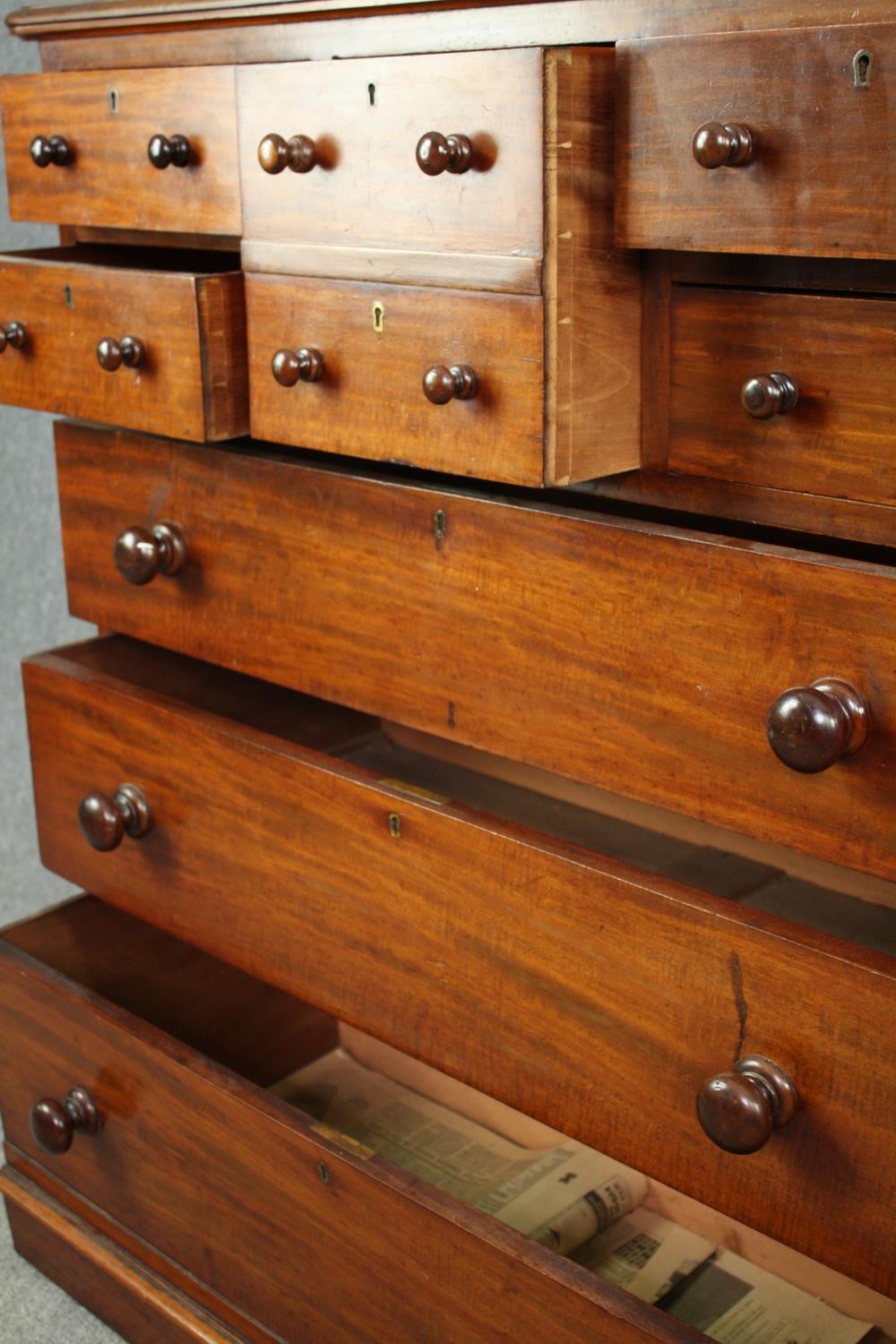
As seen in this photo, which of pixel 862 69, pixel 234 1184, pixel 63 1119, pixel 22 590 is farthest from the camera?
pixel 22 590

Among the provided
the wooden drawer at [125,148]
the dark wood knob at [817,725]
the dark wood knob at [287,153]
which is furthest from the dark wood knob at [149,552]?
the dark wood knob at [817,725]

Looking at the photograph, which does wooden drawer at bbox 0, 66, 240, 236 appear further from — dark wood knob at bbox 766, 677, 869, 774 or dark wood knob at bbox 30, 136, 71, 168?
dark wood knob at bbox 766, 677, 869, 774

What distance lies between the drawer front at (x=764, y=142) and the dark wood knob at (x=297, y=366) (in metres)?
0.25

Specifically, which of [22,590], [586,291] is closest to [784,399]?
[586,291]

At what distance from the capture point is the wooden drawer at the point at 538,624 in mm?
854

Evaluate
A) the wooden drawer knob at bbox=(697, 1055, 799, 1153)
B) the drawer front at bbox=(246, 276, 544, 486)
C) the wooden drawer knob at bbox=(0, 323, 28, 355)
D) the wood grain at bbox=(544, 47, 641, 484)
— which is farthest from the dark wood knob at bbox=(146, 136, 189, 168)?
the wooden drawer knob at bbox=(697, 1055, 799, 1153)

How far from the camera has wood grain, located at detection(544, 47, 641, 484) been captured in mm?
880

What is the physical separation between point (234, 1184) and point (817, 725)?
656 millimetres

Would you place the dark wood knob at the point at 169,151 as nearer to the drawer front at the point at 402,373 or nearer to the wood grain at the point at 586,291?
the drawer front at the point at 402,373

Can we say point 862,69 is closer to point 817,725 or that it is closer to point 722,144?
point 722,144

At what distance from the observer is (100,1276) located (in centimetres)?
142

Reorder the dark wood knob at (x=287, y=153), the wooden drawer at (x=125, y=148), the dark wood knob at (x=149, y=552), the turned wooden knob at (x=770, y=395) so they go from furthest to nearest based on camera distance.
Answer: the dark wood knob at (x=149, y=552), the wooden drawer at (x=125, y=148), the dark wood knob at (x=287, y=153), the turned wooden knob at (x=770, y=395)

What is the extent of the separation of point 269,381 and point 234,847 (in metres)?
0.36

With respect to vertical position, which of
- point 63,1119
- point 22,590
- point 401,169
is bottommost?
point 63,1119
